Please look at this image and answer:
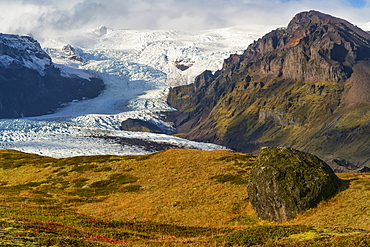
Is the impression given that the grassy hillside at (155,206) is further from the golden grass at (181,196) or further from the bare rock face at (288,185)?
the bare rock face at (288,185)

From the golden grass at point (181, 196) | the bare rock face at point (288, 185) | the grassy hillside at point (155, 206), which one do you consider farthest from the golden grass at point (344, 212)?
the golden grass at point (181, 196)

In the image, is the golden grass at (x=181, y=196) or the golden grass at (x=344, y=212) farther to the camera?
the golden grass at (x=181, y=196)

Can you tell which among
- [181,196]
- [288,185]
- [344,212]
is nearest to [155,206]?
[181,196]

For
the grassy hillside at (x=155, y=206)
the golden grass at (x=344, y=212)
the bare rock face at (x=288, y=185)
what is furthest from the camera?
the bare rock face at (x=288, y=185)

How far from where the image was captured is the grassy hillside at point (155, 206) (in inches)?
1168

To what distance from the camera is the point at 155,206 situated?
1988 inches

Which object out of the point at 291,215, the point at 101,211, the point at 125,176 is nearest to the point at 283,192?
the point at 291,215

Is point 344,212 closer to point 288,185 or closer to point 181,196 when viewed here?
point 288,185

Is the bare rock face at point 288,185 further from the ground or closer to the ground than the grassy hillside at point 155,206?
further from the ground

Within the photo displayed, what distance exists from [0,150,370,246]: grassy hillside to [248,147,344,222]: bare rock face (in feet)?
3.36

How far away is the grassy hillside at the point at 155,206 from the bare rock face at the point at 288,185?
3.36 feet

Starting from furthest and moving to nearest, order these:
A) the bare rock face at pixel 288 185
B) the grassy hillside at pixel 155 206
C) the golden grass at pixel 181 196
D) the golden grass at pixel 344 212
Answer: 1. the golden grass at pixel 181 196
2. the bare rock face at pixel 288 185
3. the golden grass at pixel 344 212
4. the grassy hillside at pixel 155 206

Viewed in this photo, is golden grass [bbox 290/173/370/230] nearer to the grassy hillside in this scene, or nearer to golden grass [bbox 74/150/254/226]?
the grassy hillside

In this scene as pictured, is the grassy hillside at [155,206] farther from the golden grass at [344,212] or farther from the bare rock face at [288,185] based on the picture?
the bare rock face at [288,185]
